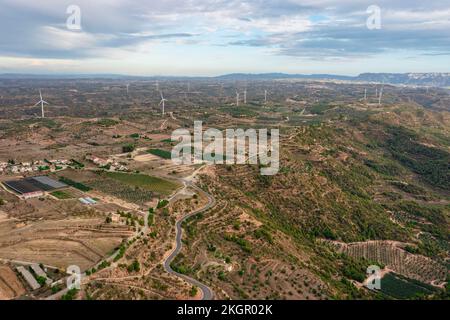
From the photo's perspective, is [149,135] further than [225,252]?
Yes

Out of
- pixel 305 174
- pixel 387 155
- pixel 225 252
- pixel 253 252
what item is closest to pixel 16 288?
pixel 225 252

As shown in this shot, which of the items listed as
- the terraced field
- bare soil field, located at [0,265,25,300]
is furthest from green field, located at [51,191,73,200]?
the terraced field

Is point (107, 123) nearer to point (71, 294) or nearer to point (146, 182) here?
point (146, 182)

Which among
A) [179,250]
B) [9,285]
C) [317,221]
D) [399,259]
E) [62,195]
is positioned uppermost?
[62,195]

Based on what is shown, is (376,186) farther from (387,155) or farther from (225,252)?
(225,252)

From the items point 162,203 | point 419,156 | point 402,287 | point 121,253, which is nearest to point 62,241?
point 121,253
